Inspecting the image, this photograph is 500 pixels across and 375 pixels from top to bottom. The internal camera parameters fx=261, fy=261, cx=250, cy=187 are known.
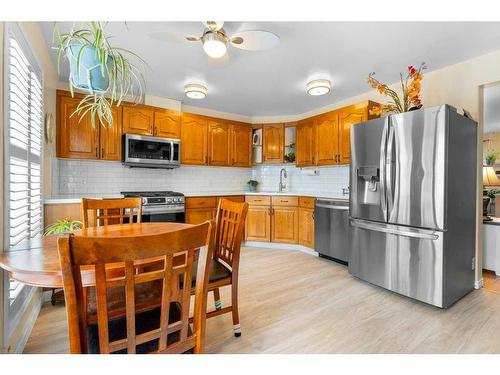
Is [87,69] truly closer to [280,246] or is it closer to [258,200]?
[258,200]

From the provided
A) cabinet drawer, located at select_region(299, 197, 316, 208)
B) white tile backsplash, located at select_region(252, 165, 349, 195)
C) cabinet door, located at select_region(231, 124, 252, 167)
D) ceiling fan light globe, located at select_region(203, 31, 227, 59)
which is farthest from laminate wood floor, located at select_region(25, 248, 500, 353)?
cabinet door, located at select_region(231, 124, 252, 167)

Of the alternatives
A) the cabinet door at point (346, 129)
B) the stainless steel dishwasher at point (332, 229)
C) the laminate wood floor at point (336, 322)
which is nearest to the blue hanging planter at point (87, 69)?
the laminate wood floor at point (336, 322)

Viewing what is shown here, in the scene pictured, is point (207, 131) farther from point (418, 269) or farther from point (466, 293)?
point (466, 293)

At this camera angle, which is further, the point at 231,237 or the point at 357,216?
the point at 357,216

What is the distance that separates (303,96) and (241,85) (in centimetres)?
98

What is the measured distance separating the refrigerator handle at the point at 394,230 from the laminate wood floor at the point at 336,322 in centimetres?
61

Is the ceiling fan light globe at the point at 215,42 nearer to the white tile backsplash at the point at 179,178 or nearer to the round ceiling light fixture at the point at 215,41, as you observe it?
the round ceiling light fixture at the point at 215,41

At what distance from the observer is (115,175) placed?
3.73 meters

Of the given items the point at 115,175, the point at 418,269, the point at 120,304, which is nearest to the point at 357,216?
the point at 418,269

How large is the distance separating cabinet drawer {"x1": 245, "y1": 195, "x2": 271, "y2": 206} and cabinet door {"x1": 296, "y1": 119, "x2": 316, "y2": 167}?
30.9 inches

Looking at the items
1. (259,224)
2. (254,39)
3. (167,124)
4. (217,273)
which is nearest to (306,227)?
(259,224)

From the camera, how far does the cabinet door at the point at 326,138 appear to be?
3.73 meters

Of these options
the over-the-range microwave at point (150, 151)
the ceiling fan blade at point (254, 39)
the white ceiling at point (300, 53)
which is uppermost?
the white ceiling at point (300, 53)
